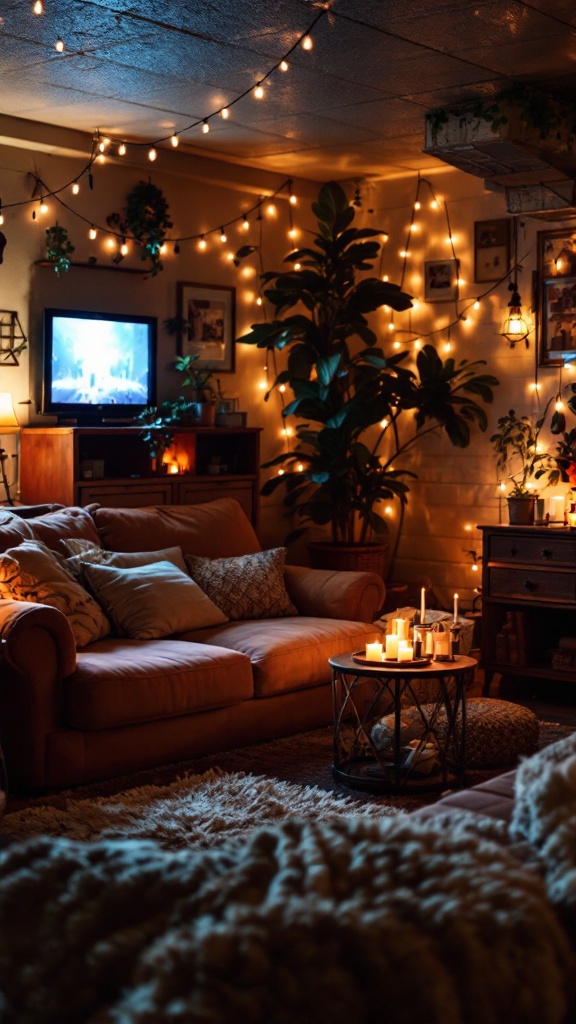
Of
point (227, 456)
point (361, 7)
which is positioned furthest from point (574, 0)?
point (227, 456)

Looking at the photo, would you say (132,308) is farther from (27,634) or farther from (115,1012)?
(115,1012)

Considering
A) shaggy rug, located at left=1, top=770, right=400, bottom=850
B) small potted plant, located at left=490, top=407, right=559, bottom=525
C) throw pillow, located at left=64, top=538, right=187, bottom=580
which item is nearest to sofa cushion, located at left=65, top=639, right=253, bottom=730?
shaggy rug, located at left=1, top=770, right=400, bottom=850

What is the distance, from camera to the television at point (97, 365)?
589 centimetres

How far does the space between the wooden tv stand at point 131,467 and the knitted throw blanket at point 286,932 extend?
4759 mm

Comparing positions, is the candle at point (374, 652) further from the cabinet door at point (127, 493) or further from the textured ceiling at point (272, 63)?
the textured ceiling at point (272, 63)

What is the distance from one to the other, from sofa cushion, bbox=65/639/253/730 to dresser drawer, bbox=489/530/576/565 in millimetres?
1868

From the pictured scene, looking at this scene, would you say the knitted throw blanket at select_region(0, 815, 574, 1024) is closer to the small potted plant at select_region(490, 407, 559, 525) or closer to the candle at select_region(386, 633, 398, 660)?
the candle at select_region(386, 633, 398, 660)

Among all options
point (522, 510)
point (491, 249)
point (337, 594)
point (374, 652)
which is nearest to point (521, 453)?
point (522, 510)

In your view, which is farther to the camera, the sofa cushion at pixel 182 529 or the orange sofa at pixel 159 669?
the sofa cushion at pixel 182 529

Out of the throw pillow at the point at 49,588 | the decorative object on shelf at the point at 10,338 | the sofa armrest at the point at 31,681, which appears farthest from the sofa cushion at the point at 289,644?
the decorative object on shelf at the point at 10,338

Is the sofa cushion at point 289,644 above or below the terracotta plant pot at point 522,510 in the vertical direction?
below

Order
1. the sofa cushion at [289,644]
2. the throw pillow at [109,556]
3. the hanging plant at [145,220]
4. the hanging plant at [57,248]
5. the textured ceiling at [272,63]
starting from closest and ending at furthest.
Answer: the textured ceiling at [272,63] < the sofa cushion at [289,644] < the throw pillow at [109,556] < the hanging plant at [57,248] < the hanging plant at [145,220]

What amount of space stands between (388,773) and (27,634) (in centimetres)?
132

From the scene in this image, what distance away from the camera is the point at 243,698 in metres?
4.45
